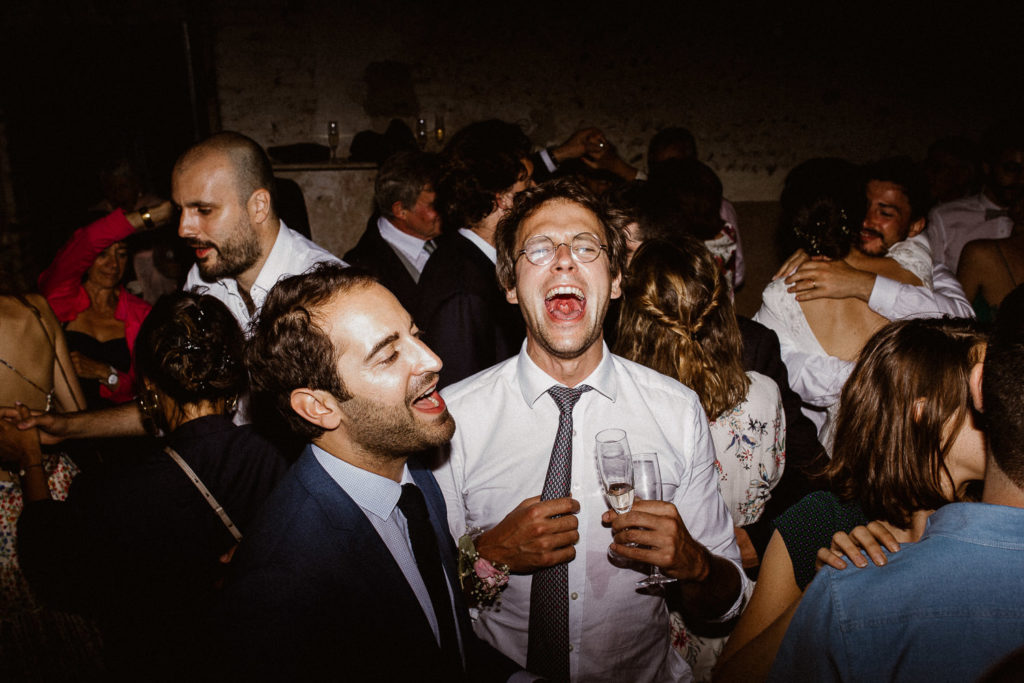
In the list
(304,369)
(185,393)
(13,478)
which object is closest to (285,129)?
(13,478)

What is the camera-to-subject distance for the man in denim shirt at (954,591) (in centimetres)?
96

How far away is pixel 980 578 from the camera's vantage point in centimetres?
98

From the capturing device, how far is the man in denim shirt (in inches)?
38.0

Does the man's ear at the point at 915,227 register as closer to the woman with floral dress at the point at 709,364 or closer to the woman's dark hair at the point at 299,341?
the woman with floral dress at the point at 709,364

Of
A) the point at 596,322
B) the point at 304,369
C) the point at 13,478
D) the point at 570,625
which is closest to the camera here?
the point at 304,369

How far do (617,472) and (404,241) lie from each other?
125 inches

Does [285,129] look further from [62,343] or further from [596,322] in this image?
[596,322]

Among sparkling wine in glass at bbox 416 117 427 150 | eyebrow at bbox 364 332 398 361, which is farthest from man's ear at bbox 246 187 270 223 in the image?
sparkling wine in glass at bbox 416 117 427 150

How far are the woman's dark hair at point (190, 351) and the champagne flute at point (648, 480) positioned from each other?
130cm

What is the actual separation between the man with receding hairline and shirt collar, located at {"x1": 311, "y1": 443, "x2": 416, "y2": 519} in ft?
5.08

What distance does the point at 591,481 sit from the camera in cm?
174

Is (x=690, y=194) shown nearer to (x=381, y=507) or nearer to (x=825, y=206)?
(x=825, y=206)

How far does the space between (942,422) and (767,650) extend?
68 cm

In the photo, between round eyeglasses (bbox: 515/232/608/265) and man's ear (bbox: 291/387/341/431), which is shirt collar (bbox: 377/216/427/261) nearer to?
round eyeglasses (bbox: 515/232/608/265)
